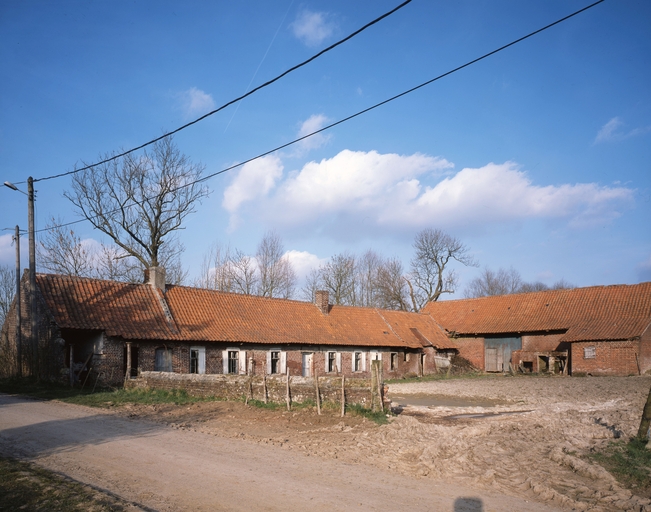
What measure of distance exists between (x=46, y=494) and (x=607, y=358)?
3498 cm

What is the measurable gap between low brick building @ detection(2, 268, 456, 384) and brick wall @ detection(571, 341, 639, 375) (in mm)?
9708

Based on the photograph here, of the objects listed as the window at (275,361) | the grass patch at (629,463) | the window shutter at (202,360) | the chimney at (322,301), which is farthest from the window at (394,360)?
the grass patch at (629,463)

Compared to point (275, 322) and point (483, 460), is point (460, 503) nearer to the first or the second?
point (483, 460)

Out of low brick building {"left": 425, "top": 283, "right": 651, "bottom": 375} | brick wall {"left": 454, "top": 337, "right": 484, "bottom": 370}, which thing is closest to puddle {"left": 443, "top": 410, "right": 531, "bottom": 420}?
low brick building {"left": 425, "top": 283, "right": 651, "bottom": 375}

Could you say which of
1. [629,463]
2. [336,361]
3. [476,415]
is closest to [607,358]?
[336,361]

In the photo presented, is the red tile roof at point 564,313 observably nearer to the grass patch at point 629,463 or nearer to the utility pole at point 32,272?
the grass patch at point 629,463

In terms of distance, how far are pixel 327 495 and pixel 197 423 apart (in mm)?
7308

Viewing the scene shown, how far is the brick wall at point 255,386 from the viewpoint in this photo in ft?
50.1

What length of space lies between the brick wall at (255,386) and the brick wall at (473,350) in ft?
96.8

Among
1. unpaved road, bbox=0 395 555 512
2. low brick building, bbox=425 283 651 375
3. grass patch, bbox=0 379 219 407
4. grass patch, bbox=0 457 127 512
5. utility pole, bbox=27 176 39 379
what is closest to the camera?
grass patch, bbox=0 457 127 512

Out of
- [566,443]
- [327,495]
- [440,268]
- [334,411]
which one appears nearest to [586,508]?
[327,495]

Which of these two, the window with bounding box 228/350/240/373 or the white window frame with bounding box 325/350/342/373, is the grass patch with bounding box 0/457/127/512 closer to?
the window with bounding box 228/350/240/373

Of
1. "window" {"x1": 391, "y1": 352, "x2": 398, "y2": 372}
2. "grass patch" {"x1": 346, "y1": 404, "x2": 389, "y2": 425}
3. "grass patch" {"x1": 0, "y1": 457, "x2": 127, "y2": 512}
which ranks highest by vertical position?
"grass patch" {"x1": 0, "y1": 457, "x2": 127, "y2": 512}

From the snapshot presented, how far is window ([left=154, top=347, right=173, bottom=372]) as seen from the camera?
83.9 ft
